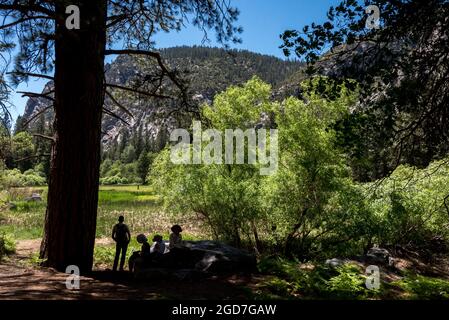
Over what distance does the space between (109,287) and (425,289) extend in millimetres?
5139

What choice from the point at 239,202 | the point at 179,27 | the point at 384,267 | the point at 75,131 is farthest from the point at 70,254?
the point at 239,202

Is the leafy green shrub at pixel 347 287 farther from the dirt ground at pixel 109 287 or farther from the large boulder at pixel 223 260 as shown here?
the large boulder at pixel 223 260

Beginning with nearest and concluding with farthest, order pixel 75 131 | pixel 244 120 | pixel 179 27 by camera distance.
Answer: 1. pixel 75 131
2. pixel 179 27
3. pixel 244 120

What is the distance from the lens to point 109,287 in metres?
5.87

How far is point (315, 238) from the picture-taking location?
46.4 feet

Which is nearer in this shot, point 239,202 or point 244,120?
point 239,202

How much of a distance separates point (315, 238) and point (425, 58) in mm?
10451

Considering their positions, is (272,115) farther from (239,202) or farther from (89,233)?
(89,233)

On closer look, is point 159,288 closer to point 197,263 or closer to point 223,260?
point 197,263

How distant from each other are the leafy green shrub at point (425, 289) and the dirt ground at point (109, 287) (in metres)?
2.56

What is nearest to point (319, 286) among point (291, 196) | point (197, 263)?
point (197, 263)
